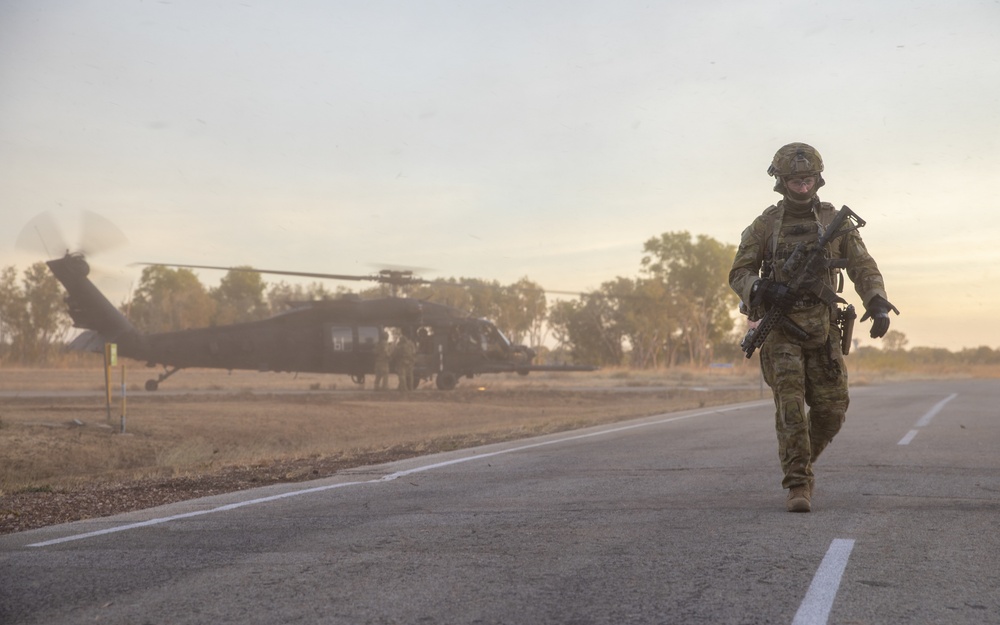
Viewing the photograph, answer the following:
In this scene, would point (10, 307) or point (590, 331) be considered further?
point (590, 331)

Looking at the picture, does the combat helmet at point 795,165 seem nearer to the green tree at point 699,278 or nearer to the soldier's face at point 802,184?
the soldier's face at point 802,184

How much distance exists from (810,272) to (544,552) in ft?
9.46

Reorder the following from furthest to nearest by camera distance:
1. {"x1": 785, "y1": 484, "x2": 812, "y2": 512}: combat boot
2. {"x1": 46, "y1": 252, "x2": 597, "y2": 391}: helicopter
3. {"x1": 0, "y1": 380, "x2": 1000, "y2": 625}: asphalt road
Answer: {"x1": 46, "y1": 252, "x2": 597, "y2": 391}: helicopter → {"x1": 785, "y1": 484, "x2": 812, "y2": 512}: combat boot → {"x1": 0, "y1": 380, "x2": 1000, "y2": 625}: asphalt road

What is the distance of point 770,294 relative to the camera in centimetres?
654

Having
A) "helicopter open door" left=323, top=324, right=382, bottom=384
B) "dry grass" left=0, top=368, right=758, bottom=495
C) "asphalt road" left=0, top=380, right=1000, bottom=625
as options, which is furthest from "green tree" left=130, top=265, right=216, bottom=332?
"asphalt road" left=0, top=380, right=1000, bottom=625

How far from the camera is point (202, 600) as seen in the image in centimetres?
420

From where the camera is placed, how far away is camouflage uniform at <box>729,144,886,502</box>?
6582 millimetres

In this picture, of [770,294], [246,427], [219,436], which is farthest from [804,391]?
[246,427]

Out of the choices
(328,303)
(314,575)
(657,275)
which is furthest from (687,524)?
(657,275)

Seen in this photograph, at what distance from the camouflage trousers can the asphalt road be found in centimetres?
44

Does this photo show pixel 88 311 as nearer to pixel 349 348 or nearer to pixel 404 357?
pixel 349 348

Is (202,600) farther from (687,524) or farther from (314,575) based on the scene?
(687,524)

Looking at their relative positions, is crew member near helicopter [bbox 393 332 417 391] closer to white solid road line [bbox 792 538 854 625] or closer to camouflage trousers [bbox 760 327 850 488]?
camouflage trousers [bbox 760 327 850 488]

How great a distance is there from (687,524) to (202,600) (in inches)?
114
